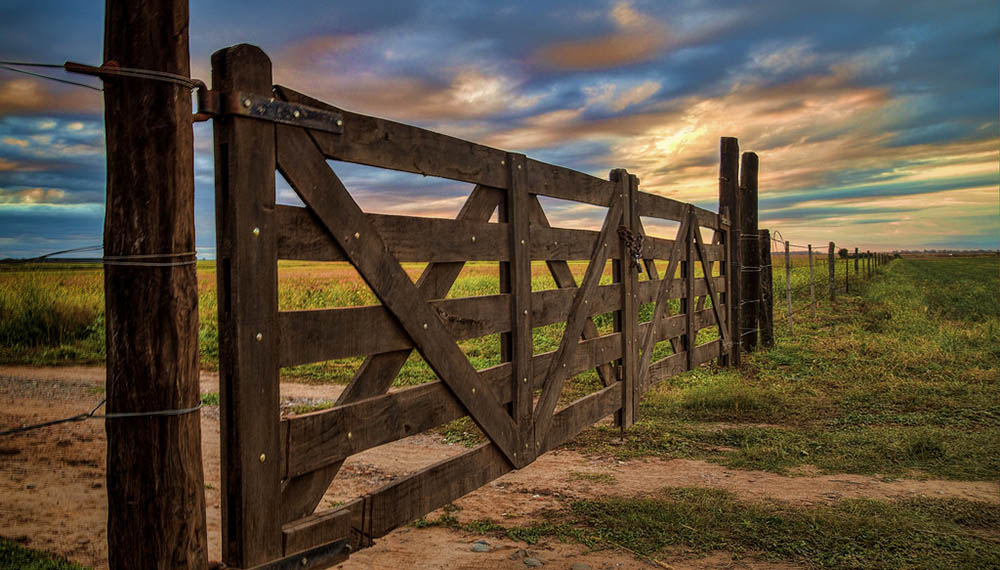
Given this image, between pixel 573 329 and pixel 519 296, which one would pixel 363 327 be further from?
pixel 573 329

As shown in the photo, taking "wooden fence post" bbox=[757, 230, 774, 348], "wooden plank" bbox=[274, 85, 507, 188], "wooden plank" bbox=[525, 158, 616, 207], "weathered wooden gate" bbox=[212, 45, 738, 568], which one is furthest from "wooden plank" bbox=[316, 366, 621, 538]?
"wooden fence post" bbox=[757, 230, 774, 348]

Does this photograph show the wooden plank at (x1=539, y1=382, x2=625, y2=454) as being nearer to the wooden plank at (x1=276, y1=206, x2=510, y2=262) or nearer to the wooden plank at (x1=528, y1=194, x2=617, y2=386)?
the wooden plank at (x1=528, y1=194, x2=617, y2=386)

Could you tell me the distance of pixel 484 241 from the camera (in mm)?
4207

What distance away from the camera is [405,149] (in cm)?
359

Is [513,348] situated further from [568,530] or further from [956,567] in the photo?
[956,567]

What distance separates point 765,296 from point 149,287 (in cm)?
1218

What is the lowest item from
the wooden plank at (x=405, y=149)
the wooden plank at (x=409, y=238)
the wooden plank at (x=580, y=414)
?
the wooden plank at (x=580, y=414)

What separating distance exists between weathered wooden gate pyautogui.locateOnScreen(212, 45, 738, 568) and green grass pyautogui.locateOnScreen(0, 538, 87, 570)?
189cm

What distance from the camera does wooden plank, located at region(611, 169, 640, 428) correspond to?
6.73 m

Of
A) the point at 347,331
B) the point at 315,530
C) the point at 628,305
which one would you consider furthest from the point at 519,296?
the point at 628,305

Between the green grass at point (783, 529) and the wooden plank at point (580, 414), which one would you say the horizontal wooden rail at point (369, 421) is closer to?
the wooden plank at point (580, 414)

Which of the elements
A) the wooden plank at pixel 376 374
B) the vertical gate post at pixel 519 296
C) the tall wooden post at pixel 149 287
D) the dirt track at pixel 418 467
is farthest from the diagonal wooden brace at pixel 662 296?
A: the tall wooden post at pixel 149 287

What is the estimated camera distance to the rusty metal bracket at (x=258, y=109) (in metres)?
2.62

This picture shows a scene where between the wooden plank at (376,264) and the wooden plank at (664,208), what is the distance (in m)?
3.86
